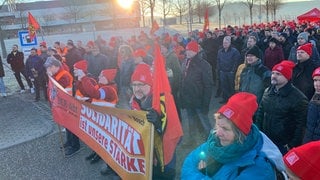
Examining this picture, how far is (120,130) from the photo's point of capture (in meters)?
3.81

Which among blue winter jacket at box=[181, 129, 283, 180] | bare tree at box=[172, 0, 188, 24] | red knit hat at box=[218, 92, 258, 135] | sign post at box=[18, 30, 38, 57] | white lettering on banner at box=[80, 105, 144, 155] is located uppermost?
bare tree at box=[172, 0, 188, 24]

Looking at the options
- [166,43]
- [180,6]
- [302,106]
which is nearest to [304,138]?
[302,106]

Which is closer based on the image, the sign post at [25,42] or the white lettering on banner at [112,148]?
the white lettering on banner at [112,148]

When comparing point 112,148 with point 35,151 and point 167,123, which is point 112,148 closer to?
point 167,123

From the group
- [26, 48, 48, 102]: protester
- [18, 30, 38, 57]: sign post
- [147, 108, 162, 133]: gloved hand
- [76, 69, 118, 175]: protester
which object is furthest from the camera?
[18, 30, 38, 57]: sign post

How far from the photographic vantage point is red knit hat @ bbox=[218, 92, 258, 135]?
2420 mm

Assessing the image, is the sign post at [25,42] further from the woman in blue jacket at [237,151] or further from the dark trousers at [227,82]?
the woman in blue jacket at [237,151]

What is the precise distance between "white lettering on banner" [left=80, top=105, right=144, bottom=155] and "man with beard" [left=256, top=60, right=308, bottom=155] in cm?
174

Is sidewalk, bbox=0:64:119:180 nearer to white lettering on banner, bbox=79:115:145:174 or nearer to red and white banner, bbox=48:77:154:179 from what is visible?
red and white banner, bbox=48:77:154:179

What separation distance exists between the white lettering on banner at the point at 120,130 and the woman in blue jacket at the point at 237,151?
0.99 metres

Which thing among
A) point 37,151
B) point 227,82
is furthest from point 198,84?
point 37,151

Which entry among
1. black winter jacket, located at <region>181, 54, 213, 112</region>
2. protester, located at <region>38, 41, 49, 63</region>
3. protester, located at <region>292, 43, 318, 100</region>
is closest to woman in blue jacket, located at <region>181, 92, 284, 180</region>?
protester, located at <region>292, 43, 318, 100</region>

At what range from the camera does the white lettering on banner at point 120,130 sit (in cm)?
349

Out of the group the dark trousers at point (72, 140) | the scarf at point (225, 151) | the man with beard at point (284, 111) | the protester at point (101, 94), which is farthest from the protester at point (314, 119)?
the dark trousers at point (72, 140)
